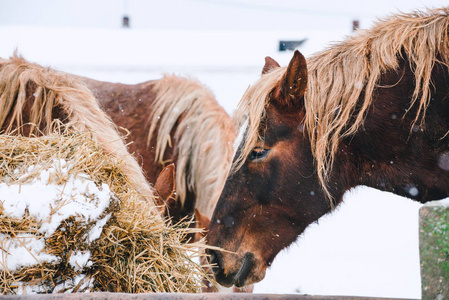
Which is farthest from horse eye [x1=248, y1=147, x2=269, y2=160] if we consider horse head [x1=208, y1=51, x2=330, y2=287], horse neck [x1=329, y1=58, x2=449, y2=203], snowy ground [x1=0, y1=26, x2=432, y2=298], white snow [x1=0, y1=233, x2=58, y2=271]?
snowy ground [x1=0, y1=26, x2=432, y2=298]

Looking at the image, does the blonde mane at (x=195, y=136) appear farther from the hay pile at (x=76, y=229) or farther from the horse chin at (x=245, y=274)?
the hay pile at (x=76, y=229)

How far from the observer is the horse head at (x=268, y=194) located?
2.20m

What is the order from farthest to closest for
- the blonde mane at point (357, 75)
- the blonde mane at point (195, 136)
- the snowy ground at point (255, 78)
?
the snowy ground at point (255, 78), the blonde mane at point (195, 136), the blonde mane at point (357, 75)

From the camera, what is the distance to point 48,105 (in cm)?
231

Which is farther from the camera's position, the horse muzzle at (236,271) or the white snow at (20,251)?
the horse muzzle at (236,271)

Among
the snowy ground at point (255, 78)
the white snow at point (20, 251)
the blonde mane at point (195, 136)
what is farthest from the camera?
the snowy ground at point (255, 78)

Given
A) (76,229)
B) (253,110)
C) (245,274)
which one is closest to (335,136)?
(253,110)

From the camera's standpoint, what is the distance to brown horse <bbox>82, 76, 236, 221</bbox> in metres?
3.82

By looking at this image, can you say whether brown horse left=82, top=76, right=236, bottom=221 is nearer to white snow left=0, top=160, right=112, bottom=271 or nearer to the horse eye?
the horse eye

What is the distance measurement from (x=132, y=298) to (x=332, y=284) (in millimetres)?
5036

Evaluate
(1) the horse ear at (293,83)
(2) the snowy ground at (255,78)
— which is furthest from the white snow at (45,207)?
(2) the snowy ground at (255,78)

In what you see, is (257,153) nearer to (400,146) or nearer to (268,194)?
(268,194)

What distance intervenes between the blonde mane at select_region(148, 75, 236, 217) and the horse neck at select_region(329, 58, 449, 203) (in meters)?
1.62

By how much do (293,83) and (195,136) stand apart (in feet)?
6.55
